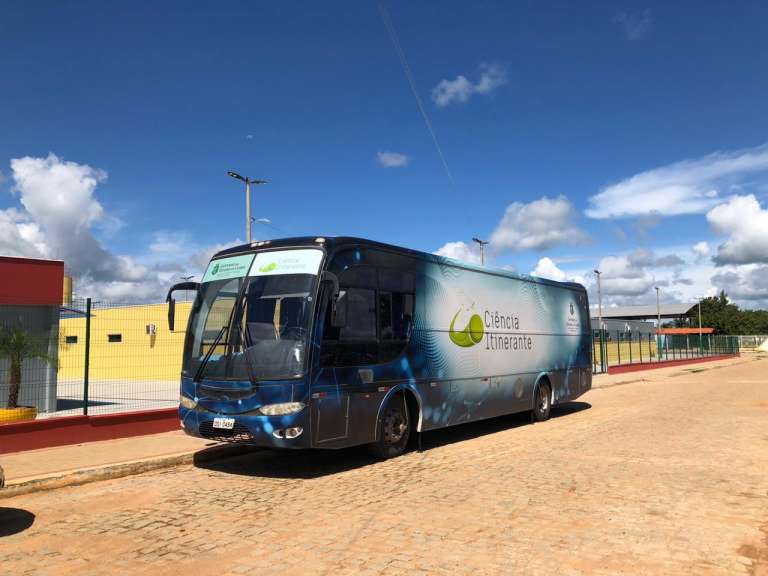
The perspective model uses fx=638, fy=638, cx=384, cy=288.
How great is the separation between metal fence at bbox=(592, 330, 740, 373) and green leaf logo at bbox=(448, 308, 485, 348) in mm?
13201

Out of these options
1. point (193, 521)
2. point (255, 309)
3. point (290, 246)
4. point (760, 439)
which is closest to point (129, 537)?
point (193, 521)

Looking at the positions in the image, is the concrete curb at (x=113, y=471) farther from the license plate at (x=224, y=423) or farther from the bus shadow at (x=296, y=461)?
the license plate at (x=224, y=423)

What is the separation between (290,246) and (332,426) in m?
2.52

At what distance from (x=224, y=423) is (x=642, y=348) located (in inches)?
1455

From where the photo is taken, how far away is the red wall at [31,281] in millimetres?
15062

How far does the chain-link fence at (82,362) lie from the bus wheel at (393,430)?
14.8ft

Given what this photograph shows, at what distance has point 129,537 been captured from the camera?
5738mm

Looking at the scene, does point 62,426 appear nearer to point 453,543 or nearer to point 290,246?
point 290,246

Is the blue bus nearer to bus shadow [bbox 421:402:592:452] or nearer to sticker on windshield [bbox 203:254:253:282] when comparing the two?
sticker on windshield [bbox 203:254:253:282]

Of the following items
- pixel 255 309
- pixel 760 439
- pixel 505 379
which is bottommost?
pixel 760 439

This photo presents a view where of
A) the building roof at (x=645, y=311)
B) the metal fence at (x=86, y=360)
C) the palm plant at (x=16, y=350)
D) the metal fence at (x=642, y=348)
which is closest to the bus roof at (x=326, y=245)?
the metal fence at (x=86, y=360)

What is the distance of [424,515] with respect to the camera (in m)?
6.33

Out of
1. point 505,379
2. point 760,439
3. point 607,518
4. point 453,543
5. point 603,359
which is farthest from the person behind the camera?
point 603,359

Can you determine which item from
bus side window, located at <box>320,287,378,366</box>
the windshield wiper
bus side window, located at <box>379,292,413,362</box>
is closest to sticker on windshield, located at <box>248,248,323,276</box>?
bus side window, located at <box>320,287,378,366</box>
